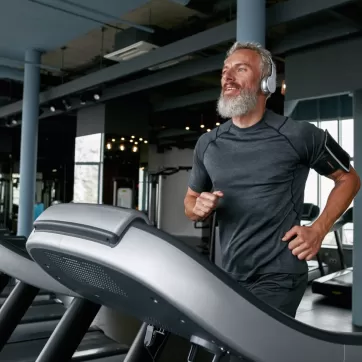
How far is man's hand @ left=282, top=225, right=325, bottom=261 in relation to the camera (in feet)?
3.52

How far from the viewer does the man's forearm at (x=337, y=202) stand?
3.78 ft

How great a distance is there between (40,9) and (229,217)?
4622 mm

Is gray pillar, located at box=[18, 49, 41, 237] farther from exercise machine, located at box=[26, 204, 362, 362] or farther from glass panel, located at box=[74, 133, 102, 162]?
exercise machine, located at box=[26, 204, 362, 362]

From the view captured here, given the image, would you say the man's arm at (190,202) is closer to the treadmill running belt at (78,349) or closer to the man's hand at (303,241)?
the man's hand at (303,241)

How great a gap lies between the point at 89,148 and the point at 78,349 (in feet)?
23.7

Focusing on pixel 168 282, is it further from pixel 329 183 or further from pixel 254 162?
pixel 329 183

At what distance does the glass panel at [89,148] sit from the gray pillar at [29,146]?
2450 millimetres

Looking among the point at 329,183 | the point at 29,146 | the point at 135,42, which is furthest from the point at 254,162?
the point at 329,183

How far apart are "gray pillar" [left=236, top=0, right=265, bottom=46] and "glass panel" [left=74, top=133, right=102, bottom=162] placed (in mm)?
5964

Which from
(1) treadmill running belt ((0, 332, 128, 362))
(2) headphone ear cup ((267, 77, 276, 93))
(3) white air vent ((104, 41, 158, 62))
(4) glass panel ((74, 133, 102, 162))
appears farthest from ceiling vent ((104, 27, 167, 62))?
(2) headphone ear cup ((267, 77, 276, 93))

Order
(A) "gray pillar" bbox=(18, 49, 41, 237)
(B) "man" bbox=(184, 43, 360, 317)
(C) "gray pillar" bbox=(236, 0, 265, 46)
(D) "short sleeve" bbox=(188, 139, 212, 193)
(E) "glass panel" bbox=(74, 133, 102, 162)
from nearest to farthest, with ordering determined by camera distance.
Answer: (B) "man" bbox=(184, 43, 360, 317) → (D) "short sleeve" bbox=(188, 139, 212, 193) → (C) "gray pillar" bbox=(236, 0, 265, 46) → (A) "gray pillar" bbox=(18, 49, 41, 237) → (E) "glass panel" bbox=(74, 133, 102, 162)

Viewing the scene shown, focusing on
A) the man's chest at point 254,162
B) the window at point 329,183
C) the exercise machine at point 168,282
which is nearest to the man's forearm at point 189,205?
the man's chest at point 254,162

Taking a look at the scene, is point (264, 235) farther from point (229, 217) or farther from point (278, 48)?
point (278, 48)

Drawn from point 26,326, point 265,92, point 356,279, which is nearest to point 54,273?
point 265,92
